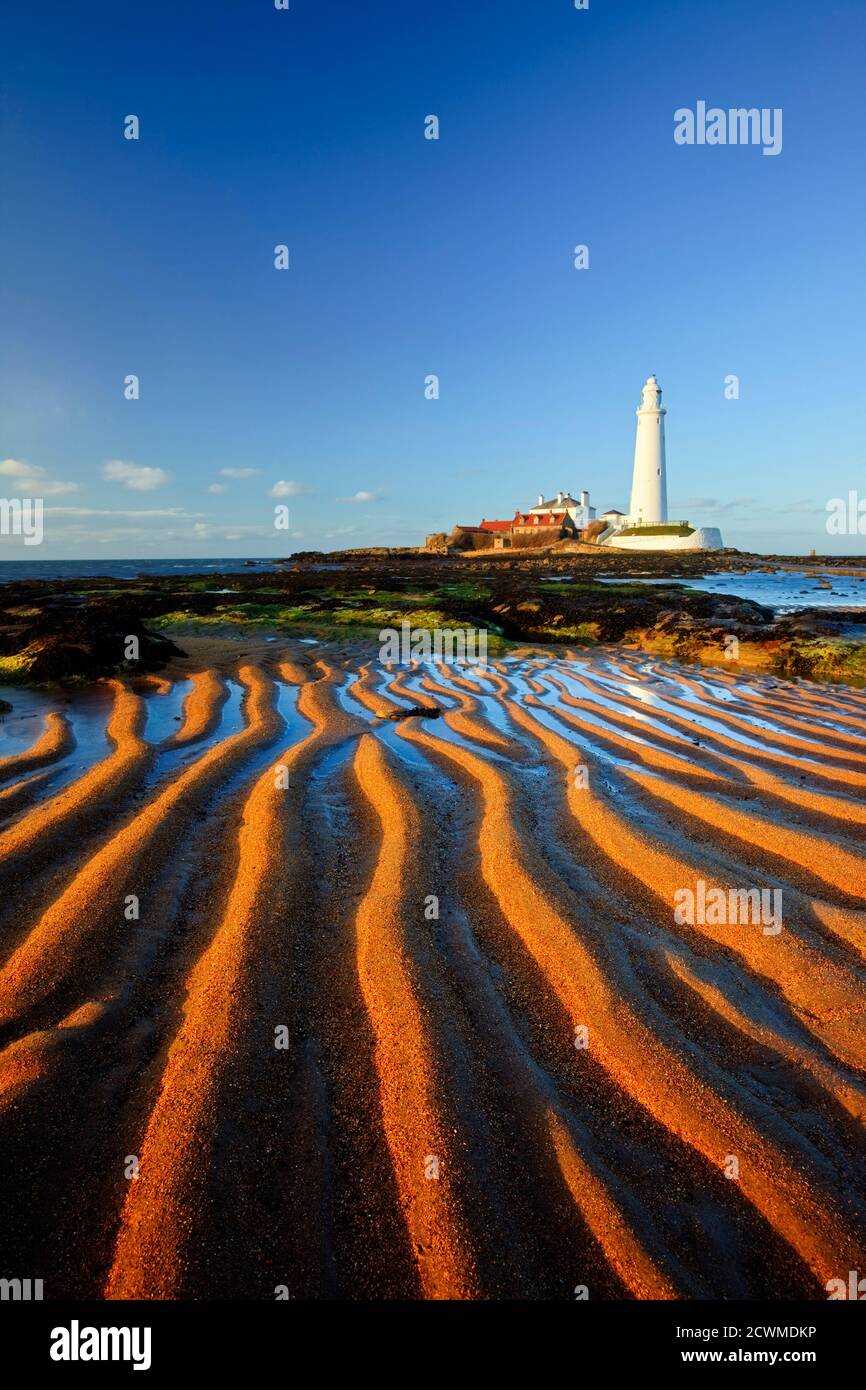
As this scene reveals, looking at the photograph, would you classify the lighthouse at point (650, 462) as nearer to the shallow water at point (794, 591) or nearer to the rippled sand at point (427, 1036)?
the shallow water at point (794, 591)

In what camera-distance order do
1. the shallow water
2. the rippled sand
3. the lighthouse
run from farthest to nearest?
the lighthouse < the shallow water < the rippled sand

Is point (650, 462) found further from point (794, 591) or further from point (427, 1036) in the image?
point (427, 1036)

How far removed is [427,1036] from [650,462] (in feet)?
287

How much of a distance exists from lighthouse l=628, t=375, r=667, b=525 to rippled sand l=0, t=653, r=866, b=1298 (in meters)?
83.1

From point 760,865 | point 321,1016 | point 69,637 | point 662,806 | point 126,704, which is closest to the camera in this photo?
point 321,1016

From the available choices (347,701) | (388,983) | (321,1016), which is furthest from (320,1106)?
(347,701)

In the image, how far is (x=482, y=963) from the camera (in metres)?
3.23

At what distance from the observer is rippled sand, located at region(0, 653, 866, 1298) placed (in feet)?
6.25

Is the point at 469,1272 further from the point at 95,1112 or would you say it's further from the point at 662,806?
the point at 662,806

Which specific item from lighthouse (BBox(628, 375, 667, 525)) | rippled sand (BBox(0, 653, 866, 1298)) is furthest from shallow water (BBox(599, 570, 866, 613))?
lighthouse (BBox(628, 375, 667, 525))

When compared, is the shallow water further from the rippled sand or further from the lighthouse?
the lighthouse

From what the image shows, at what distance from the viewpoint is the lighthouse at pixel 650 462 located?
79375 mm

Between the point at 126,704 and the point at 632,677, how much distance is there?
25.9ft

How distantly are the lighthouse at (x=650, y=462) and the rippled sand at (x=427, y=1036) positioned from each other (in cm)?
8309
